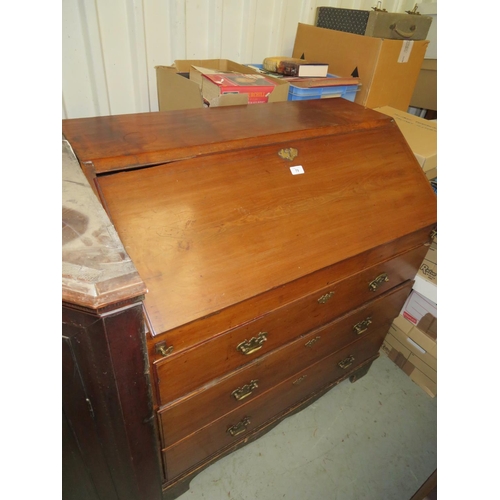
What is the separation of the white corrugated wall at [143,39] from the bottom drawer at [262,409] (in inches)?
53.2

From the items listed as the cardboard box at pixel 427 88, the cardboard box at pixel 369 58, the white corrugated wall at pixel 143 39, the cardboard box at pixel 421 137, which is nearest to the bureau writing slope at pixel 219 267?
the cardboard box at pixel 421 137

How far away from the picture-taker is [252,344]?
0.98 meters

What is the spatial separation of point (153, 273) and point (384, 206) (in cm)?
81

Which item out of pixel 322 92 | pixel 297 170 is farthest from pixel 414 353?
pixel 322 92

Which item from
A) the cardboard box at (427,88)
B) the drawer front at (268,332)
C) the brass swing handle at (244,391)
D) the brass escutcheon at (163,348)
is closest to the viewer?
the brass escutcheon at (163,348)

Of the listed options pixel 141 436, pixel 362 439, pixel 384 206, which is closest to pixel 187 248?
pixel 141 436

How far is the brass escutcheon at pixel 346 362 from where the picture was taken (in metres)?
1.51

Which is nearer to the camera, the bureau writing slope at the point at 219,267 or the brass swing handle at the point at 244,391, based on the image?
the bureau writing slope at the point at 219,267

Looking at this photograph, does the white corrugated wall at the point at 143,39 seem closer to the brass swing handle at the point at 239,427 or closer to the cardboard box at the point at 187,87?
the cardboard box at the point at 187,87

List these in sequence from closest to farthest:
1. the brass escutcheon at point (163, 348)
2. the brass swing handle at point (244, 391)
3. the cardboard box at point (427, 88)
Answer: the brass escutcheon at point (163, 348) → the brass swing handle at point (244, 391) → the cardboard box at point (427, 88)

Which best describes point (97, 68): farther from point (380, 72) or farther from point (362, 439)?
point (362, 439)

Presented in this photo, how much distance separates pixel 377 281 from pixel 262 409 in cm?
66

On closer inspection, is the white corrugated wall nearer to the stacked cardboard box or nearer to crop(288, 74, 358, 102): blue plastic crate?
crop(288, 74, 358, 102): blue plastic crate

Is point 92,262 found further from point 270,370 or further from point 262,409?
point 262,409
